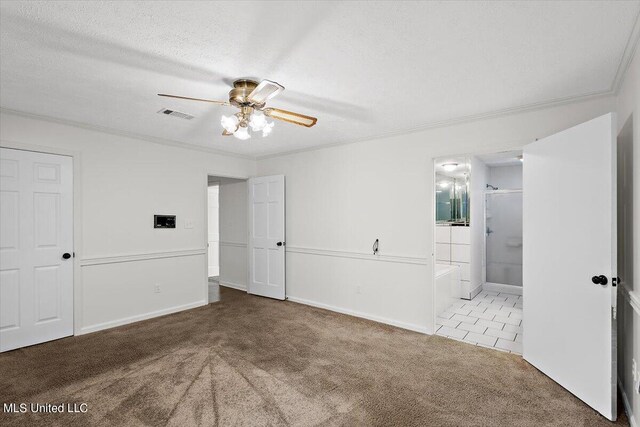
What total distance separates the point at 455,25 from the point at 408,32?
0.26 metres

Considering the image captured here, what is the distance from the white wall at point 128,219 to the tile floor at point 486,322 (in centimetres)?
361

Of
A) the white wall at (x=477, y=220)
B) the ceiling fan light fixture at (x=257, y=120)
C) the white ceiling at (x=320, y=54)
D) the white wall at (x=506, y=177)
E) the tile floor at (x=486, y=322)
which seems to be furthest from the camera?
the white wall at (x=506, y=177)

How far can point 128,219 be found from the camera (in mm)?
4156

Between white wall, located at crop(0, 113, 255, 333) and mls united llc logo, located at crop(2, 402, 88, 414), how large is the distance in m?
1.49

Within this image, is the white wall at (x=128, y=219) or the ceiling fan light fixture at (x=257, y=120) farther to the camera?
the white wall at (x=128, y=219)

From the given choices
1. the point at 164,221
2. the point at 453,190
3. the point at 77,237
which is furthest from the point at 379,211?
the point at 77,237

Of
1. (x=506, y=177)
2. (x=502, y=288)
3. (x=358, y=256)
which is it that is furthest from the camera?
(x=506, y=177)

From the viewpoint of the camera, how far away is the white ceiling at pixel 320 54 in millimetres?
1711

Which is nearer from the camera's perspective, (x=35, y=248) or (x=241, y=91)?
(x=241, y=91)

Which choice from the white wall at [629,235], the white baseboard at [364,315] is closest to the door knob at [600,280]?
the white wall at [629,235]

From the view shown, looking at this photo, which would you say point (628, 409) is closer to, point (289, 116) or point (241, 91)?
point (289, 116)

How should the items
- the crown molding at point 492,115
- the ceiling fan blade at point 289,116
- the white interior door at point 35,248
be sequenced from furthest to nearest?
the white interior door at point 35,248 < the crown molding at point 492,115 < the ceiling fan blade at point 289,116

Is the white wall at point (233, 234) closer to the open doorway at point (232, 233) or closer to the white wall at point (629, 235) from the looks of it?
the open doorway at point (232, 233)

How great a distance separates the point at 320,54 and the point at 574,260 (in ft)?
7.99
